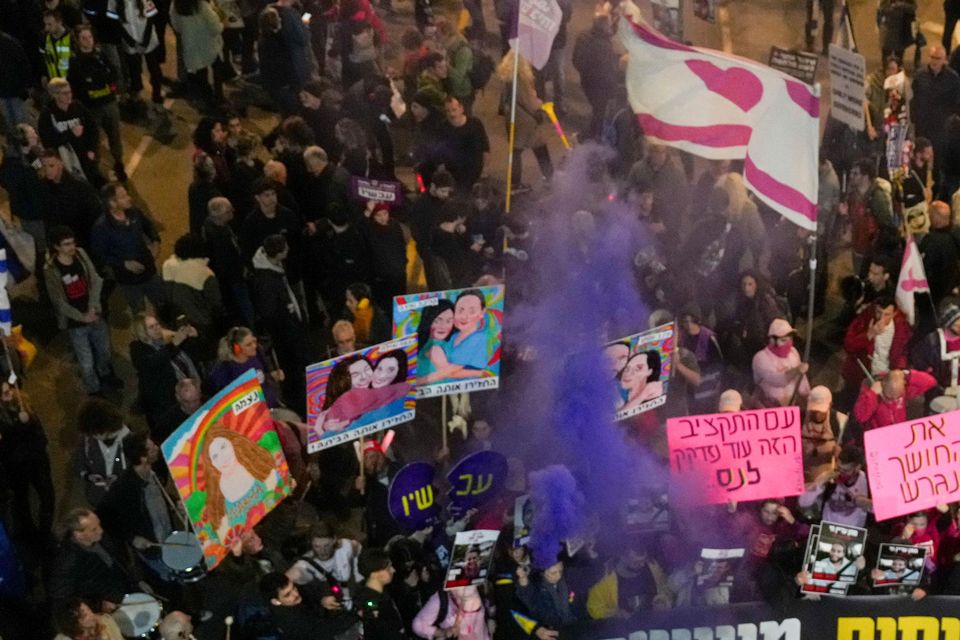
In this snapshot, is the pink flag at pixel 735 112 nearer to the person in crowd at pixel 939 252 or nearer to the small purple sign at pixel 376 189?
the small purple sign at pixel 376 189

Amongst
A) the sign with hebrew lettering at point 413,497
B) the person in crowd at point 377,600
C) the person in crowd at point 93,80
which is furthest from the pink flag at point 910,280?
the person in crowd at point 93,80

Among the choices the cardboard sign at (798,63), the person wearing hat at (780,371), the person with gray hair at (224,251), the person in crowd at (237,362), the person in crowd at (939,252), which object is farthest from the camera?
the cardboard sign at (798,63)

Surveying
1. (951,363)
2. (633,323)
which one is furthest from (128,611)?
(951,363)

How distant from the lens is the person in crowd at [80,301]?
1015 centimetres

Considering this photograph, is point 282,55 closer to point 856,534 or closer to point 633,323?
point 633,323

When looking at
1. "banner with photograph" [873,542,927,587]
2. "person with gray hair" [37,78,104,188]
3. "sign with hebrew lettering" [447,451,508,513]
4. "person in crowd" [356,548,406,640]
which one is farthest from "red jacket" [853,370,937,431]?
"person with gray hair" [37,78,104,188]

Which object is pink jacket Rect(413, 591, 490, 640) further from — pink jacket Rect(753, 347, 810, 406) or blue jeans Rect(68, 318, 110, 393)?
blue jeans Rect(68, 318, 110, 393)

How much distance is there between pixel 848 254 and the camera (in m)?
12.7

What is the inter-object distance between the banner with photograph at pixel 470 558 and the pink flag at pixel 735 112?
2660 mm

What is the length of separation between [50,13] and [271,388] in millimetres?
5220

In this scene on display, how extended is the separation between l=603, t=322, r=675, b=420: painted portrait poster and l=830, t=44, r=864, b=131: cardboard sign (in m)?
3.12

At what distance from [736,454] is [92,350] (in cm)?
476

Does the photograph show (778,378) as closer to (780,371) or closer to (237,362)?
(780,371)

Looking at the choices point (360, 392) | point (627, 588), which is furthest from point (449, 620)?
point (360, 392)
